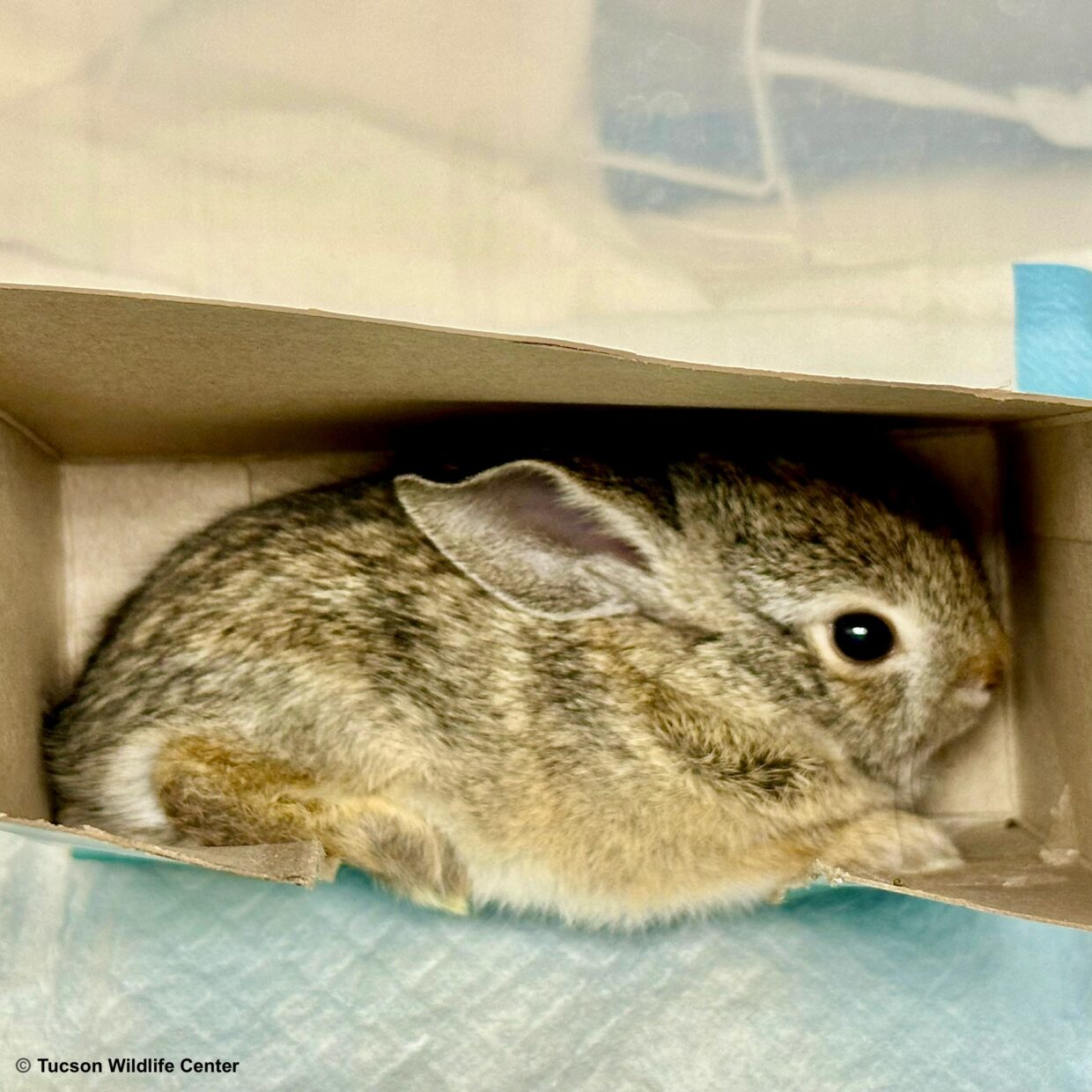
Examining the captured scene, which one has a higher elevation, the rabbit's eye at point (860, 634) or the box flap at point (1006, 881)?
the rabbit's eye at point (860, 634)

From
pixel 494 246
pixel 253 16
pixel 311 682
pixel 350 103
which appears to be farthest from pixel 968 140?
pixel 311 682

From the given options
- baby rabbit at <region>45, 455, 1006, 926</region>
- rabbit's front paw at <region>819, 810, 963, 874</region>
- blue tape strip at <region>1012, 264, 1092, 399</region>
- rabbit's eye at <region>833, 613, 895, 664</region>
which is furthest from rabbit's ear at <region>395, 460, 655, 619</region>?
blue tape strip at <region>1012, 264, 1092, 399</region>

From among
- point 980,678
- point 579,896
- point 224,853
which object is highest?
point 980,678

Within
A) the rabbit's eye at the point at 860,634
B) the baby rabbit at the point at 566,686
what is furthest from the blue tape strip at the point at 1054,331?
the rabbit's eye at the point at 860,634

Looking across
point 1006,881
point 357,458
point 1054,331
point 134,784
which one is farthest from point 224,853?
point 1054,331

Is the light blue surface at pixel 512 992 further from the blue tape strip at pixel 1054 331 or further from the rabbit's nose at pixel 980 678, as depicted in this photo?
the blue tape strip at pixel 1054 331

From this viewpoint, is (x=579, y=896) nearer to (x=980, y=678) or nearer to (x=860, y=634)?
(x=860, y=634)

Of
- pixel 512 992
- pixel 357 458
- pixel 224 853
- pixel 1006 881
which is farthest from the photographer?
pixel 357 458
